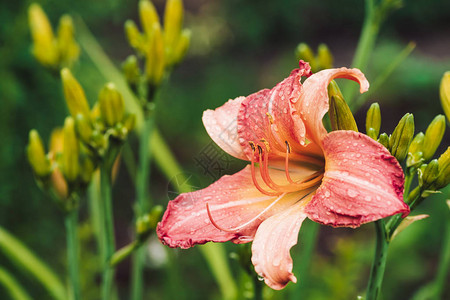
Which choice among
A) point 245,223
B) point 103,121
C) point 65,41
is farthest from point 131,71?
point 245,223

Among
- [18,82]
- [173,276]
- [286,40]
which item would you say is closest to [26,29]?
[18,82]

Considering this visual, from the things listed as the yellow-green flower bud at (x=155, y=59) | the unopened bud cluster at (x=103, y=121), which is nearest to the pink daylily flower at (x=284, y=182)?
the unopened bud cluster at (x=103, y=121)

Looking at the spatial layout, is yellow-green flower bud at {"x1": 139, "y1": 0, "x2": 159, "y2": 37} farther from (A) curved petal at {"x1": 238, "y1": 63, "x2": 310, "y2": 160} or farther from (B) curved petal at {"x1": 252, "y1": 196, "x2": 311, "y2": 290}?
(B) curved petal at {"x1": 252, "y1": 196, "x2": 311, "y2": 290}

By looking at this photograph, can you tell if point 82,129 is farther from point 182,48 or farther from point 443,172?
point 443,172

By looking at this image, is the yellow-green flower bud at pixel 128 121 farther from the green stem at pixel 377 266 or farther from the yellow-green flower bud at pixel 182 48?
the green stem at pixel 377 266

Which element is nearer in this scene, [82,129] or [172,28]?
[82,129]

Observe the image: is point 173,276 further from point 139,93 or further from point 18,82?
point 18,82
